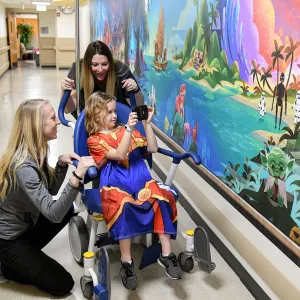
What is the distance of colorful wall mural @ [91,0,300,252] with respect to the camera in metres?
1.93

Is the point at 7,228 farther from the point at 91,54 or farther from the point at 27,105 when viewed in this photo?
the point at 91,54

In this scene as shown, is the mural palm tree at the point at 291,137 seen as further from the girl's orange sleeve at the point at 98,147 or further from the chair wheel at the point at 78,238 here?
the chair wheel at the point at 78,238

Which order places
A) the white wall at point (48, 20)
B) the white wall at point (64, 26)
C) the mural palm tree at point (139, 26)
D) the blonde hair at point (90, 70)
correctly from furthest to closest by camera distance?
1. the white wall at point (48, 20)
2. the white wall at point (64, 26)
3. the mural palm tree at point (139, 26)
4. the blonde hair at point (90, 70)

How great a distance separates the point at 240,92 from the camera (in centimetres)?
240

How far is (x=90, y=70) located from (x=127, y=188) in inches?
35.9

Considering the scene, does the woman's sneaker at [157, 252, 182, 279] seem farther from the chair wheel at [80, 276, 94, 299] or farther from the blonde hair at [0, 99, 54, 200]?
the blonde hair at [0, 99, 54, 200]

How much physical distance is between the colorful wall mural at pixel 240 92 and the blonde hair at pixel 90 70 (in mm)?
666

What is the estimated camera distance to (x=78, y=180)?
190 centimetres

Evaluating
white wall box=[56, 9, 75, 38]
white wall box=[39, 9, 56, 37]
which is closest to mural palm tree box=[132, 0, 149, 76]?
white wall box=[56, 9, 75, 38]

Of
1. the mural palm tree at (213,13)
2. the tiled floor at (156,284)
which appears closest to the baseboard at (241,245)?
the tiled floor at (156,284)

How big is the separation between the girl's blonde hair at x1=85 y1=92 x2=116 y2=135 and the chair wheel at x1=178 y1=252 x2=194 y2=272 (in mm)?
885

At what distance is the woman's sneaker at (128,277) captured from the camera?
6.71 feet

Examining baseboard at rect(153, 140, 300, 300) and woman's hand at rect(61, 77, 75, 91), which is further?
woman's hand at rect(61, 77, 75, 91)

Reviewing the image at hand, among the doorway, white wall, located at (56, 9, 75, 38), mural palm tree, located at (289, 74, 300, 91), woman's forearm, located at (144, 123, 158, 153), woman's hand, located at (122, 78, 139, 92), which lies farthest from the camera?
the doorway
